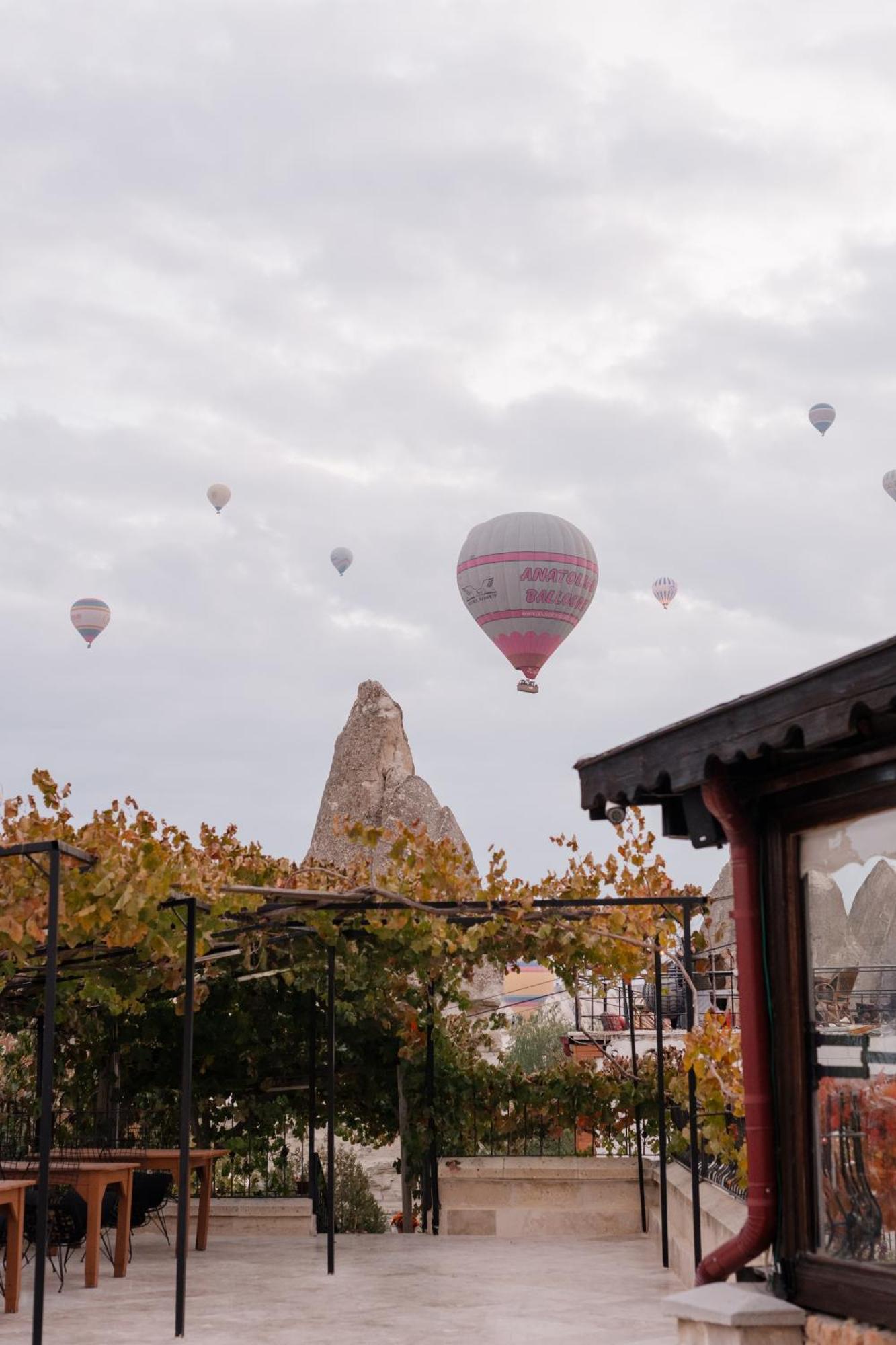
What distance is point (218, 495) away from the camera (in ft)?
119

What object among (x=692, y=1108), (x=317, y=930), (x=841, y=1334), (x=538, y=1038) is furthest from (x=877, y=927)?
(x=538, y=1038)

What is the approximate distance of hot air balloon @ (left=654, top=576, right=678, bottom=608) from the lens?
124 ft

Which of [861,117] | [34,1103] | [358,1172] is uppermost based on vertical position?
[861,117]

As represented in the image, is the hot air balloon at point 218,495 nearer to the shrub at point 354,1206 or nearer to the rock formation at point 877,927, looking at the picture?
the shrub at point 354,1206

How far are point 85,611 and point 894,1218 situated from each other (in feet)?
97.9

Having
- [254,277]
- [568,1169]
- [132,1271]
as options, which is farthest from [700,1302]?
[254,277]

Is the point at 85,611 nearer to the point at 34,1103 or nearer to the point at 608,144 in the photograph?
the point at 34,1103

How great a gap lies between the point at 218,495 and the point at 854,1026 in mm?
33547

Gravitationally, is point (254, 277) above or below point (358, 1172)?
above

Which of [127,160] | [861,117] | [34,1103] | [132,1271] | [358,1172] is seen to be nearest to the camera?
[132,1271]

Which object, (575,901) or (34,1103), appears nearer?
(575,901)

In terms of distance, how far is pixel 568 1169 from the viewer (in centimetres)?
1209

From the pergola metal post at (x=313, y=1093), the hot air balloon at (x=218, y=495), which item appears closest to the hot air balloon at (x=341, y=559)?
the hot air balloon at (x=218, y=495)

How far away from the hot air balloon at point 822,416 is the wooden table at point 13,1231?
28642mm
